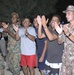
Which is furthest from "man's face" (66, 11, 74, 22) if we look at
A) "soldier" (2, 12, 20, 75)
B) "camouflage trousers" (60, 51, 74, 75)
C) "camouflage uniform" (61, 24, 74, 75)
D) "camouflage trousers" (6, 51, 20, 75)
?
"camouflage trousers" (6, 51, 20, 75)

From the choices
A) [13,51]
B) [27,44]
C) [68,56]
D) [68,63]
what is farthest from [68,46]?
[13,51]

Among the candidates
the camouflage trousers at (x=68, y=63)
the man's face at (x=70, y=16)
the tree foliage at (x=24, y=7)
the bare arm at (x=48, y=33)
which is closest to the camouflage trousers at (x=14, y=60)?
the bare arm at (x=48, y=33)

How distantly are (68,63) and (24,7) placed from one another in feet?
39.0

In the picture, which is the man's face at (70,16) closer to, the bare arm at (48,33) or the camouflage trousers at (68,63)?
the bare arm at (48,33)

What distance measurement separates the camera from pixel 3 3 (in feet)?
54.0

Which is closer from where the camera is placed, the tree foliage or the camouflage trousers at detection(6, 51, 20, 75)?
the camouflage trousers at detection(6, 51, 20, 75)

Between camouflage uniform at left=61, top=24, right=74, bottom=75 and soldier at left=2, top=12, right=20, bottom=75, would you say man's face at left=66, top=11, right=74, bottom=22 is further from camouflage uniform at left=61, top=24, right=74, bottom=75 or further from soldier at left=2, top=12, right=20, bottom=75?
soldier at left=2, top=12, right=20, bottom=75

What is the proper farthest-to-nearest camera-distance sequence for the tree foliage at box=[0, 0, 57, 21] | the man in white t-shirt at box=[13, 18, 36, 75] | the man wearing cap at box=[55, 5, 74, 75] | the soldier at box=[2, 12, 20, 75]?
the tree foliage at box=[0, 0, 57, 21]
the soldier at box=[2, 12, 20, 75]
the man in white t-shirt at box=[13, 18, 36, 75]
the man wearing cap at box=[55, 5, 74, 75]

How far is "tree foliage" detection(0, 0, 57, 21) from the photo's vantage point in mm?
16125

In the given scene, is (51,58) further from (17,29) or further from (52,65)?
(17,29)

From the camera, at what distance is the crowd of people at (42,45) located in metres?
4.69

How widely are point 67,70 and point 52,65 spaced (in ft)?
1.26

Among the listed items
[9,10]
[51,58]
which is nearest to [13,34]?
[51,58]

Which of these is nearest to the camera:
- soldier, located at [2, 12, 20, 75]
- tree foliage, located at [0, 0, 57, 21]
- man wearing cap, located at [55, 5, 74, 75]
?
man wearing cap, located at [55, 5, 74, 75]
